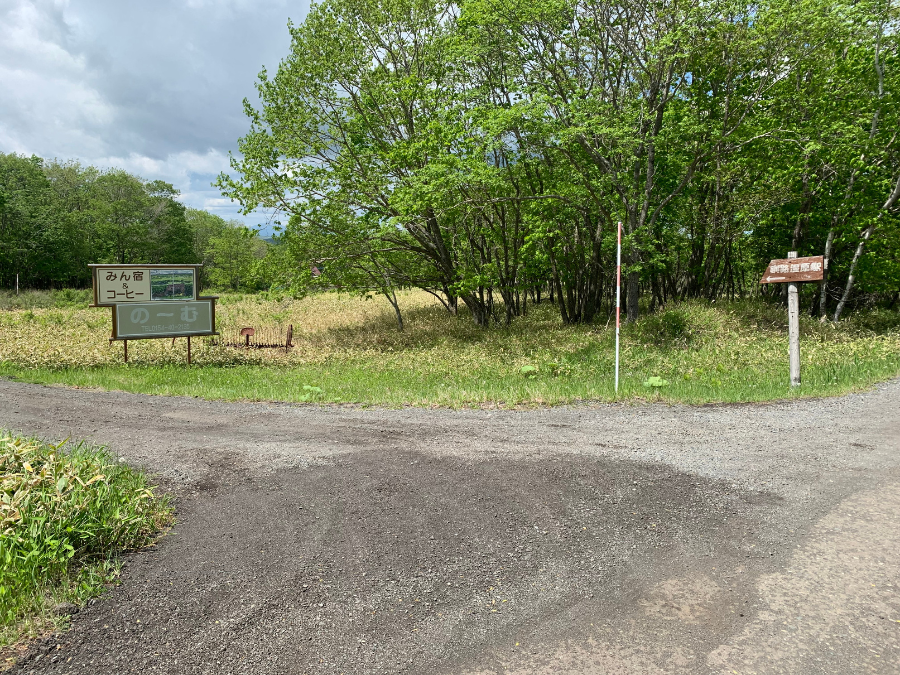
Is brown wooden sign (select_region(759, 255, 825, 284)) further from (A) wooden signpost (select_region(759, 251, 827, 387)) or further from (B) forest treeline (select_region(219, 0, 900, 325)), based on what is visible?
(B) forest treeline (select_region(219, 0, 900, 325))

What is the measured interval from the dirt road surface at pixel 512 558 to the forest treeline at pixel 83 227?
40438 mm

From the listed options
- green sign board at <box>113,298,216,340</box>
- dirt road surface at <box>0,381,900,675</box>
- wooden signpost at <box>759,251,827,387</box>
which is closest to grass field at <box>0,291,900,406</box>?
wooden signpost at <box>759,251,827,387</box>

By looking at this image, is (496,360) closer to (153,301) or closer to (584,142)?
(584,142)

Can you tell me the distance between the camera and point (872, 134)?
14.2 metres

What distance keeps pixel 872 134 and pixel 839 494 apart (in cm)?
1484

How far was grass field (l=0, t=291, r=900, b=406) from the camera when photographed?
28.5 ft

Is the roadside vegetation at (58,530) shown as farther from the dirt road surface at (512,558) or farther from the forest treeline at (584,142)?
the forest treeline at (584,142)

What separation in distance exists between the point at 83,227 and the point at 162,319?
49.9m

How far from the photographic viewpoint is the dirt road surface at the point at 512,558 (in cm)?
249

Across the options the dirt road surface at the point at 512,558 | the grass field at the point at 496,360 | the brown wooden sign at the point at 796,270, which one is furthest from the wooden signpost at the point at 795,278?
the dirt road surface at the point at 512,558

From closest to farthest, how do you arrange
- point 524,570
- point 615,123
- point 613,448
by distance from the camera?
1. point 524,570
2. point 613,448
3. point 615,123

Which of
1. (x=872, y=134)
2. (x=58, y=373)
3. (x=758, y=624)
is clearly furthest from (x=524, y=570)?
(x=872, y=134)

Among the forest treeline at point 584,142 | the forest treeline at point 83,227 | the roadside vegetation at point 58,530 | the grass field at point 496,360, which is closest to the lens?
the roadside vegetation at point 58,530

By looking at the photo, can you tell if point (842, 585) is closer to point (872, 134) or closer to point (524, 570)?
point (524, 570)
